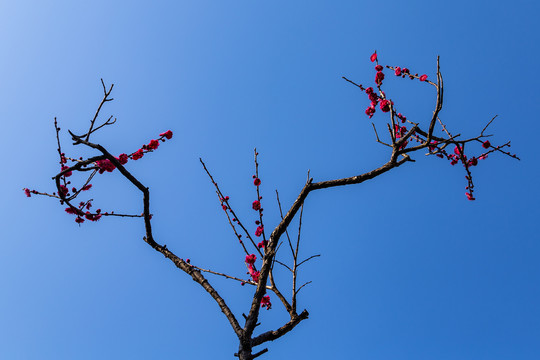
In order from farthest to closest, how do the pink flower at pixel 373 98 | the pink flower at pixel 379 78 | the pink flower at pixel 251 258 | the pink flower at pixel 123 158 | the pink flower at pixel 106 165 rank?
the pink flower at pixel 373 98, the pink flower at pixel 123 158, the pink flower at pixel 379 78, the pink flower at pixel 106 165, the pink flower at pixel 251 258

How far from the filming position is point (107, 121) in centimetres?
406

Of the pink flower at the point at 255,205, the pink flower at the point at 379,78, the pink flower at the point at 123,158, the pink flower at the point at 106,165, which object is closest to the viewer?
the pink flower at the point at 255,205

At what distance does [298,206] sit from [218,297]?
1.34 m

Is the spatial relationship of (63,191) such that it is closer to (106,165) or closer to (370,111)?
(106,165)

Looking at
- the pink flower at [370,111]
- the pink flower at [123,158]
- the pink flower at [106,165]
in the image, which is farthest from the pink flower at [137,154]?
the pink flower at [370,111]

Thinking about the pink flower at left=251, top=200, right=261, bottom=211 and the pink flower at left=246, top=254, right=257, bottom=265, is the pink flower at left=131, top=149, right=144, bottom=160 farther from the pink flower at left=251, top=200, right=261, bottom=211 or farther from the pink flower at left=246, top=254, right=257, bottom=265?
the pink flower at left=246, top=254, right=257, bottom=265

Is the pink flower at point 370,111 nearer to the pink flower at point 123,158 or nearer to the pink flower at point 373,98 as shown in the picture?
the pink flower at point 373,98

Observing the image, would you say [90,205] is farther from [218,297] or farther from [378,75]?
[378,75]

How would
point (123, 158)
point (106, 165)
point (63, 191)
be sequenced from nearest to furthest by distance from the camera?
1. point (63, 191)
2. point (106, 165)
3. point (123, 158)

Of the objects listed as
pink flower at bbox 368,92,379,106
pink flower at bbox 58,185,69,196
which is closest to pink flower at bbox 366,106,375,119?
pink flower at bbox 368,92,379,106

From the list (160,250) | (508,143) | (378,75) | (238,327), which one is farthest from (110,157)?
(508,143)

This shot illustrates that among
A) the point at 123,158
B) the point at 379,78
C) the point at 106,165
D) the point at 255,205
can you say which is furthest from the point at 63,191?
the point at 379,78

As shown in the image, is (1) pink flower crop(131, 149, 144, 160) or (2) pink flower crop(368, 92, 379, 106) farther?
(2) pink flower crop(368, 92, 379, 106)

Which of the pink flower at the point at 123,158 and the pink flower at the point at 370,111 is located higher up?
the pink flower at the point at 123,158
